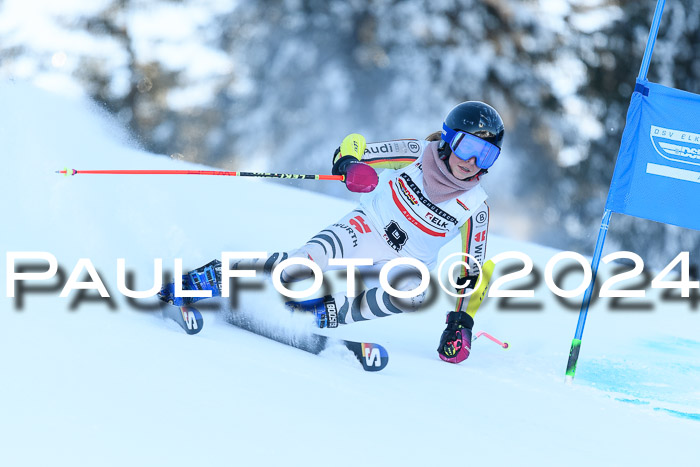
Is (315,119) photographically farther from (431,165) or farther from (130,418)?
(130,418)

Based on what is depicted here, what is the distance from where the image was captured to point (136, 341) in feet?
8.05

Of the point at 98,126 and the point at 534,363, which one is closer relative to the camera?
the point at 534,363

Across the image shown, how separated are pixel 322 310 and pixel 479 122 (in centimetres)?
97

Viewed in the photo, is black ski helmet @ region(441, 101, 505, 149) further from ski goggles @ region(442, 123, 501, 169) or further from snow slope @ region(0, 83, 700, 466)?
snow slope @ region(0, 83, 700, 466)

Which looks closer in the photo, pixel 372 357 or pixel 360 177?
pixel 372 357

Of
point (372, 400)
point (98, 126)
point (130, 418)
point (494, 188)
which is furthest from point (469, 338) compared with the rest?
point (494, 188)

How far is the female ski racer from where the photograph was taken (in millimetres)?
3197

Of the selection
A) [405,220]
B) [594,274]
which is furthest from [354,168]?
[594,274]

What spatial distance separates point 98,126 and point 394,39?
369 inches

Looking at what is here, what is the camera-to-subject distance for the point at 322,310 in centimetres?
328

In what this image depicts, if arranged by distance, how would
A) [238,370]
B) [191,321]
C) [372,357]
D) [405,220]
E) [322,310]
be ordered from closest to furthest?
1. [238,370]
2. [191,321]
3. [372,357]
4. [322,310]
5. [405,220]

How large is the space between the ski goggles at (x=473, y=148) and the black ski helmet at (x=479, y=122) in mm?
24

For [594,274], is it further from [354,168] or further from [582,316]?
[354,168]

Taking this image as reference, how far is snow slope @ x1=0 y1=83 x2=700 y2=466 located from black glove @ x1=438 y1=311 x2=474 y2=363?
0.08m
